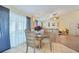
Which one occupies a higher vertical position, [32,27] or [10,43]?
[32,27]

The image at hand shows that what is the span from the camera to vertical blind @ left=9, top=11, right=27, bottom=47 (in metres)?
5.17

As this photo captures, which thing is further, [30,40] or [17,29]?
[17,29]

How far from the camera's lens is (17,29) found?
5.49 metres

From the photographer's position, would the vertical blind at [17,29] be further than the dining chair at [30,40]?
Yes

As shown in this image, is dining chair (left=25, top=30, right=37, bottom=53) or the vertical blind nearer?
dining chair (left=25, top=30, right=37, bottom=53)

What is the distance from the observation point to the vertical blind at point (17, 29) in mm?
5172

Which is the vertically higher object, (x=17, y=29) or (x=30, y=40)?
(x=17, y=29)
